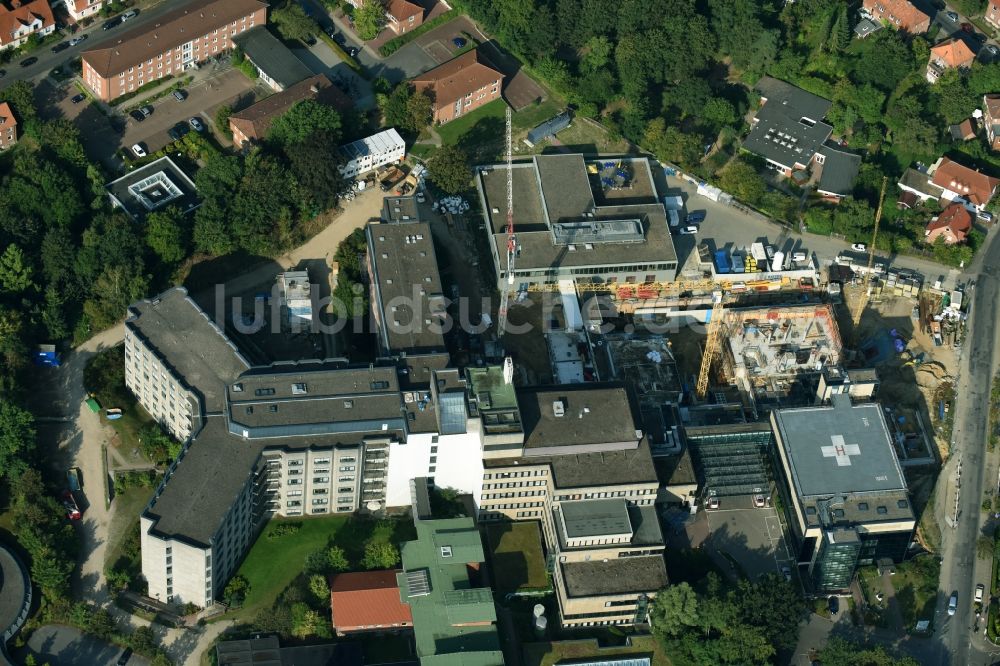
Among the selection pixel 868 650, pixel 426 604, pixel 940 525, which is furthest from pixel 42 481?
pixel 940 525

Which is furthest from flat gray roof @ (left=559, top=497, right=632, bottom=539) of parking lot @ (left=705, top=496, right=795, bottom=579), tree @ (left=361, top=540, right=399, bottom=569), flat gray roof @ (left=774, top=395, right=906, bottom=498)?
flat gray roof @ (left=774, top=395, right=906, bottom=498)

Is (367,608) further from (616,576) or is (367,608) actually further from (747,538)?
(747,538)

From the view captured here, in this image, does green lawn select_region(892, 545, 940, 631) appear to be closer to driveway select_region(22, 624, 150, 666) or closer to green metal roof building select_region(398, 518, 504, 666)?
green metal roof building select_region(398, 518, 504, 666)

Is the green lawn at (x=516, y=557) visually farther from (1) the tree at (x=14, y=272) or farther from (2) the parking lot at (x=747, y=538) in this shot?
(1) the tree at (x=14, y=272)

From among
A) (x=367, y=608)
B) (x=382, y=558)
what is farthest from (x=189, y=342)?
(x=367, y=608)

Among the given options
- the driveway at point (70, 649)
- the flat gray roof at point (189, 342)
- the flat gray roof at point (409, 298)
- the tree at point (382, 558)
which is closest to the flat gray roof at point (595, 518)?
the tree at point (382, 558)

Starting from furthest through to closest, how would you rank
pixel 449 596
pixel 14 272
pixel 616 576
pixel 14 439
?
pixel 14 272 < pixel 14 439 < pixel 616 576 < pixel 449 596
